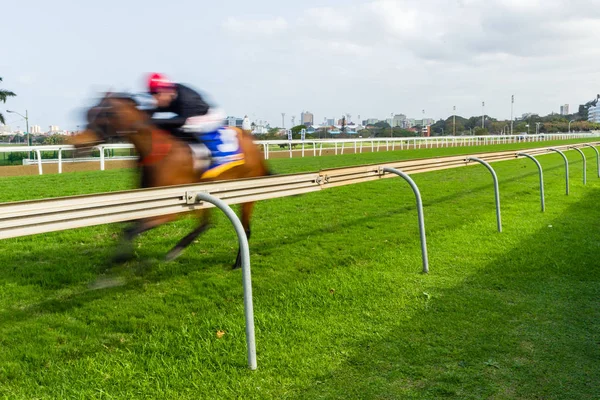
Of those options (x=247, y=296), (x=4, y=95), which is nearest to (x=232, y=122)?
(x=247, y=296)

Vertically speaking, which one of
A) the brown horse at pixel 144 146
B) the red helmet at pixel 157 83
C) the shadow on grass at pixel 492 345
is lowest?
the shadow on grass at pixel 492 345

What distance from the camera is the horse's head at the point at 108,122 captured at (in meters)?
4.11

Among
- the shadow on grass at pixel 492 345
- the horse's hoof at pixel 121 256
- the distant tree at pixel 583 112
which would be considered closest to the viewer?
the shadow on grass at pixel 492 345

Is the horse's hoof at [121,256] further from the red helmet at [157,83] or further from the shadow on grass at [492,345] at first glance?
the shadow on grass at [492,345]

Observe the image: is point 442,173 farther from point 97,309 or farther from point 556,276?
point 97,309

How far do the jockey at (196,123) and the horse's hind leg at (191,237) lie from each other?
0.41m

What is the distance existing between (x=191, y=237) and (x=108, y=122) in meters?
1.27

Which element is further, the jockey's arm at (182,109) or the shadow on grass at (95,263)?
the jockey's arm at (182,109)

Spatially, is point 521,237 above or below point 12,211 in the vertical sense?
below

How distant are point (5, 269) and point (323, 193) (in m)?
6.74

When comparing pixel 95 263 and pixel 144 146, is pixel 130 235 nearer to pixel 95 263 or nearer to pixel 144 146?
pixel 144 146

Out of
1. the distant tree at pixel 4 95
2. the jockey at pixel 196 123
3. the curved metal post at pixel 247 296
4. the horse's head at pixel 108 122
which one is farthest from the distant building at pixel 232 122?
the distant tree at pixel 4 95

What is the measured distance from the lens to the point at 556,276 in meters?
4.74

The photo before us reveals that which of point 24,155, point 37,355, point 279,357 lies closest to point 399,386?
point 279,357
